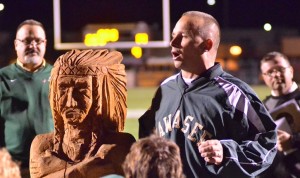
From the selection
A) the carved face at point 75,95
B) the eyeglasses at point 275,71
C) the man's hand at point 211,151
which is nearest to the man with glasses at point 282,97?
the eyeglasses at point 275,71

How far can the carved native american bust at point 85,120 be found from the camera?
10.3ft

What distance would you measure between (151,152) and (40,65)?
2.86 m

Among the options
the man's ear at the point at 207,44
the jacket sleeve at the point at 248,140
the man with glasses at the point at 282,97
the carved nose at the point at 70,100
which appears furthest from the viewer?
the man with glasses at the point at 282,97

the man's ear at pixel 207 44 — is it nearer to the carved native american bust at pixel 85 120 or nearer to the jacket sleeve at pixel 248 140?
the jacket sleeve at pixel 248 140

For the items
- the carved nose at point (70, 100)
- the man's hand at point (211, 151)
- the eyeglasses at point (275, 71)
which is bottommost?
the man's hand at point (211, 151)

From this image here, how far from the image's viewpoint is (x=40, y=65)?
527cm

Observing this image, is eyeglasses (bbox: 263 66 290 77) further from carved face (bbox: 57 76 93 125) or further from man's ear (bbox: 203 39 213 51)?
carved face (bbox: 57 76 93 125)

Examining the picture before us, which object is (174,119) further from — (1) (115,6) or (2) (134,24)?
(2) (134,24)

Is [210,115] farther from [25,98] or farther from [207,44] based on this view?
[25,98]

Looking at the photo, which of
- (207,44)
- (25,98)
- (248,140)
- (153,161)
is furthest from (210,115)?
(25,98)

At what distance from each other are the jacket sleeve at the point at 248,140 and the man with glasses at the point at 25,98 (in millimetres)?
2049

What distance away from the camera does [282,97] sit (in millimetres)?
5969

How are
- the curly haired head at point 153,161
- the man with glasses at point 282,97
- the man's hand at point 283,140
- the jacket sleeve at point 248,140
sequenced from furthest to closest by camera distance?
the man with glasses at point 282,97
the man's hand at point 283,140
the jacket sleeve at point 248,140
the curly haired head at point 153,161

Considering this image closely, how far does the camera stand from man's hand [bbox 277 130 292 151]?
5.45 metres
